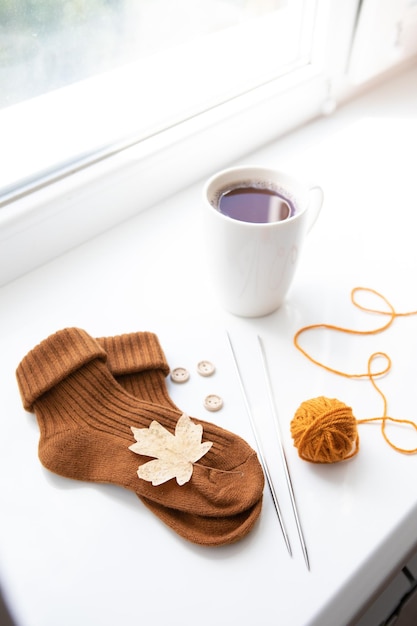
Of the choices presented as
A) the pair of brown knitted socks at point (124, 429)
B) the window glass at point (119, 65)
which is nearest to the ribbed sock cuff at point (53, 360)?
the pair of brown knitted socks at point (124, 429)

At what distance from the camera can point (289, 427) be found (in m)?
0.56

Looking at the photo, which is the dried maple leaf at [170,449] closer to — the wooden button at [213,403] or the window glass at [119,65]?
the wooden button at [213,403]

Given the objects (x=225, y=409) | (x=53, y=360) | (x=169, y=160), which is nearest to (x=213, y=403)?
(x=225, y=409)

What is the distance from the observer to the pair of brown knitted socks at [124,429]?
1.59 feet

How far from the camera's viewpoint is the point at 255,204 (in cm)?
62

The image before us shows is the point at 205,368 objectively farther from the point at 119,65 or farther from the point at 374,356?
the point at 119,65

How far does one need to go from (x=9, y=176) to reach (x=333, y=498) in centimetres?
48

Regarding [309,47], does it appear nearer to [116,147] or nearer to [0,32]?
[116,147]

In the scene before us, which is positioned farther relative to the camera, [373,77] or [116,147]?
[373,77]

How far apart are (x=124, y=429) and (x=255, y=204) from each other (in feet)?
→ 0.86

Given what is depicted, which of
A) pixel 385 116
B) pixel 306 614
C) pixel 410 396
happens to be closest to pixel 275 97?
A: pixel 385 116

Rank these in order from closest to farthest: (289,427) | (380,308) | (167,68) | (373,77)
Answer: (289,427) < (380,308) < (167,68) < (373,77)

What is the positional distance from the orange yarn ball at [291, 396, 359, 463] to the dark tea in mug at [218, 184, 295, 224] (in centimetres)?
19

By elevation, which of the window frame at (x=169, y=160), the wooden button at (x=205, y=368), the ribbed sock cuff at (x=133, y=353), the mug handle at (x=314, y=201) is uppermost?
the mug handle at (x=314, y=201)
